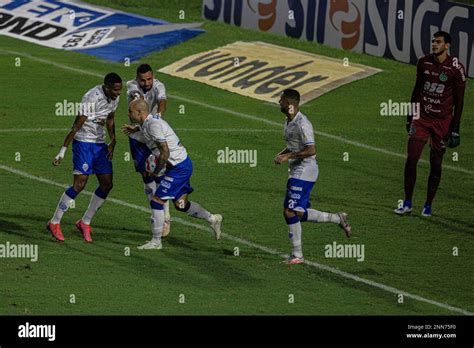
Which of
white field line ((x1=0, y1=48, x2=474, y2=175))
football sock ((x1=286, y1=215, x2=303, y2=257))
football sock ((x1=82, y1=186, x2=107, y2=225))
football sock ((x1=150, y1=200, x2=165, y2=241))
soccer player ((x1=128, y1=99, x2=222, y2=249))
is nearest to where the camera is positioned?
football sock ((x1=286, y1=215, x2=303, y2=257))

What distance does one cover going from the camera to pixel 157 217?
1677 cm

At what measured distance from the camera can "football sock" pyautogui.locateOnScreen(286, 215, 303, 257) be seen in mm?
16359

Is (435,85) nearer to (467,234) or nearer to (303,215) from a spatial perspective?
(467,234)

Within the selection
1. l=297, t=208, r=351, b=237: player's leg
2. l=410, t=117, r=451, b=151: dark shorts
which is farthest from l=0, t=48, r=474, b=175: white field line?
l=297, t=208, r=351, b=237: player's leg

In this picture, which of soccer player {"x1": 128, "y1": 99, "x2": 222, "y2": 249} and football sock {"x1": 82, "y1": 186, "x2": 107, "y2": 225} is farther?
football sock {"x1": 82, "y1": 186, "x2": 107, "y2": 225}

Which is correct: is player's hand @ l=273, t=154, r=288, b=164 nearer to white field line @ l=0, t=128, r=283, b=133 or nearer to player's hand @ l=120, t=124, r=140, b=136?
player's hand @ l=120, t=124, r=140, b=136

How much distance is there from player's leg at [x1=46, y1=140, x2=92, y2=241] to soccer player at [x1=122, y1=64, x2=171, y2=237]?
0.65 m

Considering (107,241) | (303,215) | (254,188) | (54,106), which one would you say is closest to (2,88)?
(54,106)

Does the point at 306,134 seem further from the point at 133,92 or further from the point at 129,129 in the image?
the point at 133,92

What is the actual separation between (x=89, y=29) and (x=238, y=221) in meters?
14.5

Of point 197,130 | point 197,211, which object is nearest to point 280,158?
point 197,211

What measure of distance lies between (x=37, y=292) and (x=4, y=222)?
3.25 m

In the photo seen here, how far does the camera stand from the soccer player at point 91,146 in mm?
17125
